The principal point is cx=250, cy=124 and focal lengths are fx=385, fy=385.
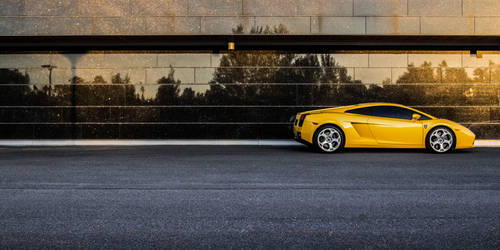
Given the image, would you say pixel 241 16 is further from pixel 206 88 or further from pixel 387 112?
pixel 387 112

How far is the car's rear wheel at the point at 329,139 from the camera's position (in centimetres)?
999

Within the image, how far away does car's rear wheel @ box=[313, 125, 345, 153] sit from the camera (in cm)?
999

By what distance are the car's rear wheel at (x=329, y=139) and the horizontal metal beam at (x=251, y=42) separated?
491cm

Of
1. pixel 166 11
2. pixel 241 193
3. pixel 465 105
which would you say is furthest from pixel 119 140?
pixel 465 105

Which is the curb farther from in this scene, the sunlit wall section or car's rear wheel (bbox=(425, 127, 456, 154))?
car's rear wheel (bbox=(425, 127, 456, 154))

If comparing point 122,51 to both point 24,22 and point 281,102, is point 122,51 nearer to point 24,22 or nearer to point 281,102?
point 24,22

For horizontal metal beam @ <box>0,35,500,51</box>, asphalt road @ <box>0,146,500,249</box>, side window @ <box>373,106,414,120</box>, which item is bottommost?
asphalt road @ <box>0,146,500,249</box>

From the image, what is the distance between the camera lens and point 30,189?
17.9ft

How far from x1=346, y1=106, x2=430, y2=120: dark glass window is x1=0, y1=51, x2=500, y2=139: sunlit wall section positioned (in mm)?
4664

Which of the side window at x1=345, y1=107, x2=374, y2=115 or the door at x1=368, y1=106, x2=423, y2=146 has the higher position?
the side window at x1=345, y1=107, x2=374, y2=115

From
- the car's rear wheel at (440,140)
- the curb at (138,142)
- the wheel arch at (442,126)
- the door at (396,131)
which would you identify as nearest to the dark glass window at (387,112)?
the door at (396,131)

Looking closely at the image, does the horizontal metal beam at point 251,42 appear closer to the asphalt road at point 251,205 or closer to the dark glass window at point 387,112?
the dark glass window at point 387,112

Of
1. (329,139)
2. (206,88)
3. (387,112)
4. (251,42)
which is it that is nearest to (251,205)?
(329,139)

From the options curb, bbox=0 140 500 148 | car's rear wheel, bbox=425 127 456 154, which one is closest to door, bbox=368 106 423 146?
car's rear wheel, bbox=425 127 456 154
